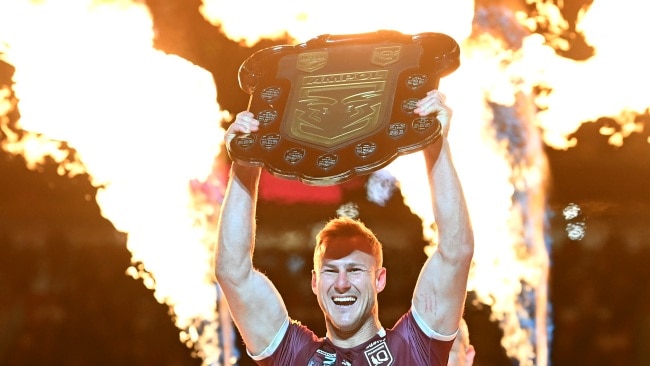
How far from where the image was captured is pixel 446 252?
307 centimetres

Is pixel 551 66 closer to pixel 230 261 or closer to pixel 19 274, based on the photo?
pixel 230 261

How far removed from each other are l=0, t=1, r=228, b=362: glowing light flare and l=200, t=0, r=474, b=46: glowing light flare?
46cm

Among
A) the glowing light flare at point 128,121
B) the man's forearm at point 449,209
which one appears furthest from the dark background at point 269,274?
the man's forearm at point 449,209

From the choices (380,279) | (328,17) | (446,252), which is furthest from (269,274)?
(446,252)

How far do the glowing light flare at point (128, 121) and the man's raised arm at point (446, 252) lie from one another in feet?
11.7

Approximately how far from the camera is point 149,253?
6.97 m

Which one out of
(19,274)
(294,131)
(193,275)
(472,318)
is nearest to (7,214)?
(19,274)

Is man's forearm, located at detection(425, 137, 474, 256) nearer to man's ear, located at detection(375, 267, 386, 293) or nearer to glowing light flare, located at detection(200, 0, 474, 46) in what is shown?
man's ear, located at detection(375, 267, 386, 293)

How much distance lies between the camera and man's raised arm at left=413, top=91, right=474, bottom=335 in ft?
10.0

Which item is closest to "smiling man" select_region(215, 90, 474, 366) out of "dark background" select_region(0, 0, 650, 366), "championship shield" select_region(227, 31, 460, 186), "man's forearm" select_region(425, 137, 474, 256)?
"man's forearm" select_region(425, 137, 474, 256)

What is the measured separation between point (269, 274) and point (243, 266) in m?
4.09

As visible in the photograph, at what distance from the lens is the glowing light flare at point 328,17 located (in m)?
5.64

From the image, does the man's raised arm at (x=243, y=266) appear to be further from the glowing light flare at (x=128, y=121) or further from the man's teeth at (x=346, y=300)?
the glowing light flare at (x=128, y=121)

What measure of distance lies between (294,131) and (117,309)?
4.87 meters
